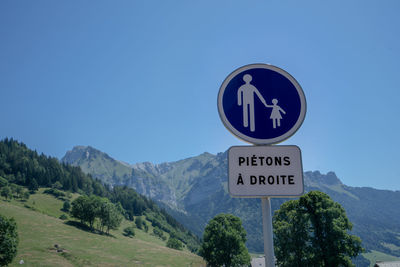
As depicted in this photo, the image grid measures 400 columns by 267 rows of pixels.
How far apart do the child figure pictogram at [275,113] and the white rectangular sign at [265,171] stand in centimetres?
35

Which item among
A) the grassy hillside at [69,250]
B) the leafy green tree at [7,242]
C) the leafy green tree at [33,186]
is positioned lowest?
the grassy hillside at [69,250]

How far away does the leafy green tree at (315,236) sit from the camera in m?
32.8

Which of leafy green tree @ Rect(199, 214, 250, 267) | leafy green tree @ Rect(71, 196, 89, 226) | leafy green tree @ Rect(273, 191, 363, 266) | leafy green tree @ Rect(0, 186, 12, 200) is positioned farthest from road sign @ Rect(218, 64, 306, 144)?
leafy green tree @ Rect(0, 186, 12, 200)

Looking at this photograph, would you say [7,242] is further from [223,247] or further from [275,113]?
[275,113]

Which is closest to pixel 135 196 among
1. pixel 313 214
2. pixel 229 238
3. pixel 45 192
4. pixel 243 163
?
pixel 45 192

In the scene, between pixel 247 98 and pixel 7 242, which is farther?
pixel 7 242

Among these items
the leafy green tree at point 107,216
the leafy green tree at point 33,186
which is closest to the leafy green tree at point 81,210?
the leafy green tree at point 107,216

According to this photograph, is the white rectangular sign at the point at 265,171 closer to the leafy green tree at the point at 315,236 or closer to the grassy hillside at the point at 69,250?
the leafy green tree at the point at 315,236

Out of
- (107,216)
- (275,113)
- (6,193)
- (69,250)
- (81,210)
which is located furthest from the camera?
(6,193)

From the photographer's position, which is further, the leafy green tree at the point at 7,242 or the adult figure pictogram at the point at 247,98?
the leafy green tree at the point at 7,242

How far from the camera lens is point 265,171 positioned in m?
3.80

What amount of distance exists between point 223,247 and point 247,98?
55.3 m

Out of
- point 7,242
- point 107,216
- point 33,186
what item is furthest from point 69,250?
point 33,186

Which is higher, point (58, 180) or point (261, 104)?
point (58, 180)
